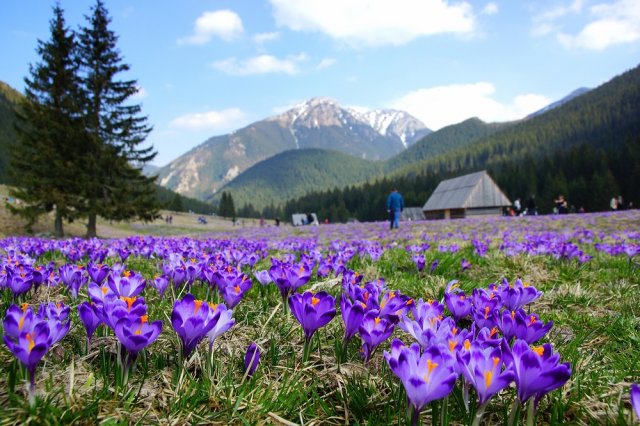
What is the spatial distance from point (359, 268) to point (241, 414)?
376 centimetres

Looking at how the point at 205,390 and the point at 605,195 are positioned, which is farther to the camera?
the point at 605,195

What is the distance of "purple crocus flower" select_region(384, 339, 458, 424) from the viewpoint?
1215mm

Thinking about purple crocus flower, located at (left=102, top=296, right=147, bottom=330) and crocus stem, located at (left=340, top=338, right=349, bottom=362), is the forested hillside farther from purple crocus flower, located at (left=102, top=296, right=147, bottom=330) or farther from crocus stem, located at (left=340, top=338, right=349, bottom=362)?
purple crocus flower, located at (left=102, top=296, right=147, bottom=330)

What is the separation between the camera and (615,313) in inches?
129

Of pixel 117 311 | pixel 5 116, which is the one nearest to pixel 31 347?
pixel 117 311

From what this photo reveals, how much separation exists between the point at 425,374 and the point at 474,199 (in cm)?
6078

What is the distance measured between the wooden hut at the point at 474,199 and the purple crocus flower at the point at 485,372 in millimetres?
58781

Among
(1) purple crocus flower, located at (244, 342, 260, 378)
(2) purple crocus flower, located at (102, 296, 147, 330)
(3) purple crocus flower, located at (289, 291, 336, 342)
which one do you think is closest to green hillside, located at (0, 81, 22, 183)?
(2) purple crocus flower, located at (102, 296, 147, 330)

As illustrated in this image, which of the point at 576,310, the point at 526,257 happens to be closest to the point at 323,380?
the point at 576,310

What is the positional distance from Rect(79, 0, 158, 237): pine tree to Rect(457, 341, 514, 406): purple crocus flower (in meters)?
25.2

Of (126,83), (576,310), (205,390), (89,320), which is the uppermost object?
(126,83)

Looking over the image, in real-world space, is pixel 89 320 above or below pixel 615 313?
above

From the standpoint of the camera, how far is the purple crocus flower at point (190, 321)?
156cm

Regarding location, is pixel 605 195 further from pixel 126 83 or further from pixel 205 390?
pixel 205 390
